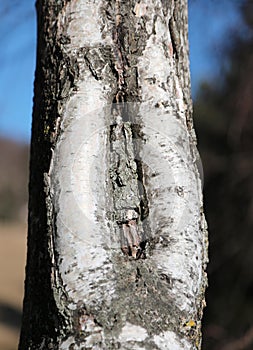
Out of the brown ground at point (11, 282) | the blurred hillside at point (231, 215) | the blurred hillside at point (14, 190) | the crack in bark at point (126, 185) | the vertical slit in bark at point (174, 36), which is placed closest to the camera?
the crack in bark at point (126, 185)

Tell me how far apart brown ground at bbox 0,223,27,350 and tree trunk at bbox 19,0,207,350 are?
22.7 ft

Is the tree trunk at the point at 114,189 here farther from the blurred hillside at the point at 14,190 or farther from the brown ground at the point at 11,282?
the blurred hillside at the point at 14,190

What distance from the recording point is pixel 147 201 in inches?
53.2

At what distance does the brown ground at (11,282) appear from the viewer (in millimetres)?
8734

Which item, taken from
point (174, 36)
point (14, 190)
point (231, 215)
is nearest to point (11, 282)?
point (231, 215)

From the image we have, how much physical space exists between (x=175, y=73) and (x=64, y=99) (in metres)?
0.25

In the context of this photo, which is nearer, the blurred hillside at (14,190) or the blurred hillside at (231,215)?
the blurred hillside at (231,215)

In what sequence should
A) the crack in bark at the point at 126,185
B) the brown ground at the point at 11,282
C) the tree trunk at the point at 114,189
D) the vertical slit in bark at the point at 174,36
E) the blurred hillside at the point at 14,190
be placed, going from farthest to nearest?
the blurred hillside at the point at 14,190 < the brown ground at the point at 11,282 < the vertical slit in bark at the point at 174,36 < the crack in bark at the point at 126,185 < the tree trunk at the point at 114,189

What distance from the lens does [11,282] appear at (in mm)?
12102

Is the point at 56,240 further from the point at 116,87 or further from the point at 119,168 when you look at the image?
the point at 116,87

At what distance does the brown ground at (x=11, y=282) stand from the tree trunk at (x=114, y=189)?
6906mm

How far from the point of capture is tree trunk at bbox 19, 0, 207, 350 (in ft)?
4.01

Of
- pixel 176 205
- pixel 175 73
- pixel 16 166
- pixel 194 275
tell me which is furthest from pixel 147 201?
pixel 16 166

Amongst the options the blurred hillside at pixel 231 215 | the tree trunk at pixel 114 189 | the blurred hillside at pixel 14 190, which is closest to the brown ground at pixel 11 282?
the blurred hillside at pixel 14 190
